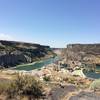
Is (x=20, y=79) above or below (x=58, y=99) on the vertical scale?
above

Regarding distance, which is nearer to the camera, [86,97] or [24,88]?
[24,88]

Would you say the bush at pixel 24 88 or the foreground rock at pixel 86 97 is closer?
the bush at pixel 24 88

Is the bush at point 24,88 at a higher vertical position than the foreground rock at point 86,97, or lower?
higher

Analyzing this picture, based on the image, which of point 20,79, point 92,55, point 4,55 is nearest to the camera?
point 20,79

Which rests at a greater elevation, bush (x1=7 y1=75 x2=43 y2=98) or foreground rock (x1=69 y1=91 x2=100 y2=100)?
bush (x1=7 y1=75 x2=43 y2=98)

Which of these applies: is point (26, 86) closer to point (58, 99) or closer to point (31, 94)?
point (31, 94)

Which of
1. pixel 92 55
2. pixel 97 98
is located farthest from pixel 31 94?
pixel 92 55

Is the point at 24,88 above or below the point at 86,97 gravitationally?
above

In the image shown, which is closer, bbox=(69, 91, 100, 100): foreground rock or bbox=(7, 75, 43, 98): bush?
bbox=(7, 75, 43, 98): bush
